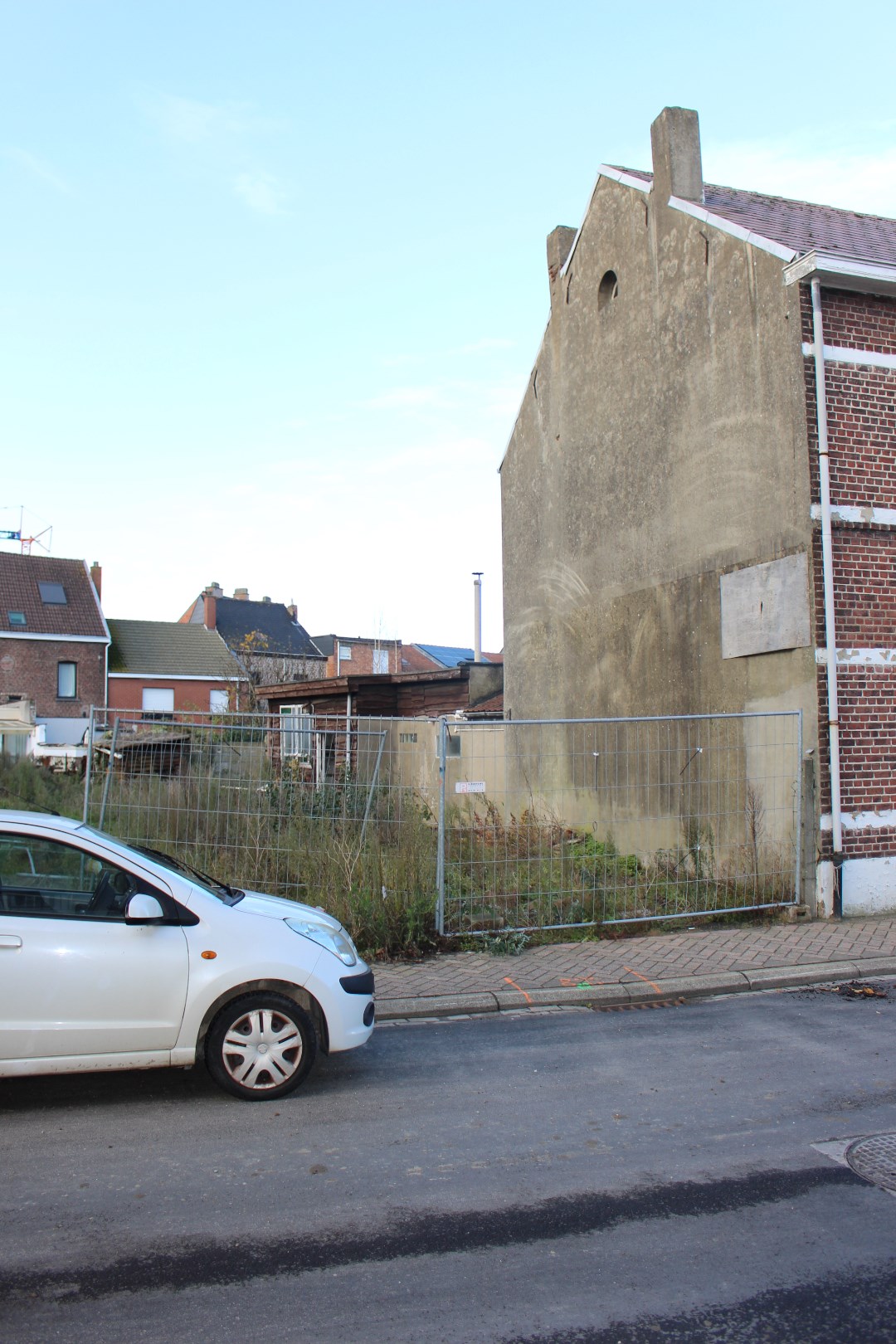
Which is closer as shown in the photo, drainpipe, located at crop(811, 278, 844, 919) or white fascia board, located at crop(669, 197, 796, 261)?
drainpipe, located at crop(811, 278, 844, 919)

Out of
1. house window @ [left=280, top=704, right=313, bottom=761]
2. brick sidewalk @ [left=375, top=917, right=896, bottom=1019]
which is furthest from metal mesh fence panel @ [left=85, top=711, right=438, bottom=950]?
brick sidewalk @ [left=375, top=917, right=896, bottom=1019]

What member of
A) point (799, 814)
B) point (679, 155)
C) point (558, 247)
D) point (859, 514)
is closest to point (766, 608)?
point (859, 514)

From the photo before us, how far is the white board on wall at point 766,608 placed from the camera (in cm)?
1030

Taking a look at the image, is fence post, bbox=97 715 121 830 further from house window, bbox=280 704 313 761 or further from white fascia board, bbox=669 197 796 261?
white fascia board, bbox=669 197 796 261

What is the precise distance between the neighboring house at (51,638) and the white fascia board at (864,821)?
37818 mm

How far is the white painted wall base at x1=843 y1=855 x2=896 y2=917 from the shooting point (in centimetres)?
1003

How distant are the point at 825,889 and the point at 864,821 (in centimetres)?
86

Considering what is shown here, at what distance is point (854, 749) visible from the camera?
10.2 meters

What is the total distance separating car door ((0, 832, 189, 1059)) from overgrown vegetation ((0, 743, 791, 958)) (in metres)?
3.38

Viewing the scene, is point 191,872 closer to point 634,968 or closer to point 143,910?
point 143,910

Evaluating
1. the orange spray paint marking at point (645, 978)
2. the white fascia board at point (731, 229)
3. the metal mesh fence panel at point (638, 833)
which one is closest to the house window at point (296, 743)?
the metal mesh fence panel at point (638, 833)

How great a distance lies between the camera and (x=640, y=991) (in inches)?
296

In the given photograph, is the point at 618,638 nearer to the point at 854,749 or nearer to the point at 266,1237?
the point at 854,749

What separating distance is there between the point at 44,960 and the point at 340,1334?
8.25 feet
